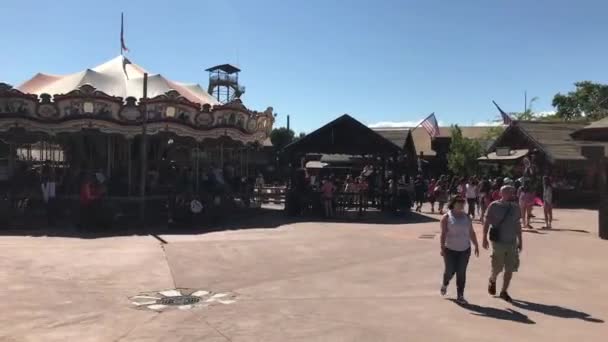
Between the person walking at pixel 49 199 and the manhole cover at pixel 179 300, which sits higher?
the person walking at pixel 49 199

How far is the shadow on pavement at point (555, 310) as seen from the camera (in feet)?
24.5

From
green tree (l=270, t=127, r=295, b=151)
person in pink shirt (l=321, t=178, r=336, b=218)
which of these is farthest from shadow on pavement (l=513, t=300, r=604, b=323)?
green tree (l=270, t=127, r=295, b=151)

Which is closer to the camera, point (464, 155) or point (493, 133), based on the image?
point (464, 155)

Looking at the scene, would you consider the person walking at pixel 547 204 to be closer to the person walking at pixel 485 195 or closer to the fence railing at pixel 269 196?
the person walking at pixel 485 195

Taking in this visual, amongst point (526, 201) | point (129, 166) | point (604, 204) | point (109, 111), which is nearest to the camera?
point (604, 204)

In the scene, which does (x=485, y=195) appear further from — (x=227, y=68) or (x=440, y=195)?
(x=227, y=68)

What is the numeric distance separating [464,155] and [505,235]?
38430 millimetres

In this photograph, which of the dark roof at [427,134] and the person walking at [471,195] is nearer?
the person walking at [471,195]

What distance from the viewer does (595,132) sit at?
15289 millimetres

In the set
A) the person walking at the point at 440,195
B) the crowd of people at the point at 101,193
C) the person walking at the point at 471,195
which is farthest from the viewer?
the person walking at the point at 440,195

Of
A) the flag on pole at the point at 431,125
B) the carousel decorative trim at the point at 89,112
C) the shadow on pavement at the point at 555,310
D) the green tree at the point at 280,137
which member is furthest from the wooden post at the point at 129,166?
the green tree at the point at 280,137

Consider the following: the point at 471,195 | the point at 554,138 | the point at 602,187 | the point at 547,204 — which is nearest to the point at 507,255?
the point at 602,187

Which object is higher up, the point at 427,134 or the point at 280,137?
the point at 280,137

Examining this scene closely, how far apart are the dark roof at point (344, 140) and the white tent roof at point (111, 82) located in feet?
16.8
